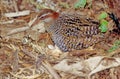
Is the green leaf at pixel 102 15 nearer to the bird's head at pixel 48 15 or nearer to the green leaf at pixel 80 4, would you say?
the green leaf at pixel 80 4

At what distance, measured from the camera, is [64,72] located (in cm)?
598

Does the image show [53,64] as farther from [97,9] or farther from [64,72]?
[97,9]

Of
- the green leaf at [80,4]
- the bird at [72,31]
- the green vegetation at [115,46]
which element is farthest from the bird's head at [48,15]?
the green vegetation at [115,46]

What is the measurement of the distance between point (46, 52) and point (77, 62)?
46cm

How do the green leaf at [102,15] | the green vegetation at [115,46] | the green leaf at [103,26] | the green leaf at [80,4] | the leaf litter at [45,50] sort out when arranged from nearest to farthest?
the leaf litter at [45,50] → the green vegetation at [115,46] → the green leaf at [103,26] → the green leaf at [102,15] → the green leaf at [80,4]

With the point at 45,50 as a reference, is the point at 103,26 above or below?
above

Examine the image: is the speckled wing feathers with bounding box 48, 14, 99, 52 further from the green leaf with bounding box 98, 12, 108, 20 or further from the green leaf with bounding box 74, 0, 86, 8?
the green leaf with bounding box 74, 0, 86, 8

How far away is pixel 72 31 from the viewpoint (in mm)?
6199

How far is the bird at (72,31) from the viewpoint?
6.19m

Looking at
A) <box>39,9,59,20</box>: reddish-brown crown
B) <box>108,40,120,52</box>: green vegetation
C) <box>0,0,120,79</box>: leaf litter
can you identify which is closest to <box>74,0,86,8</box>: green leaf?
<box>0,0,120,79</box>: leaf litter

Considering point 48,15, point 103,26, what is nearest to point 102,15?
point 103,26

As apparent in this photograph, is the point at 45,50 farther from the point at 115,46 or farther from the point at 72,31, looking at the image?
the point at 115,46

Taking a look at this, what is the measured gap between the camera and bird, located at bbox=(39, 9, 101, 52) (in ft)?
20.3

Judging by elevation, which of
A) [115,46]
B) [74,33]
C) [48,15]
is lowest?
[115,46]
